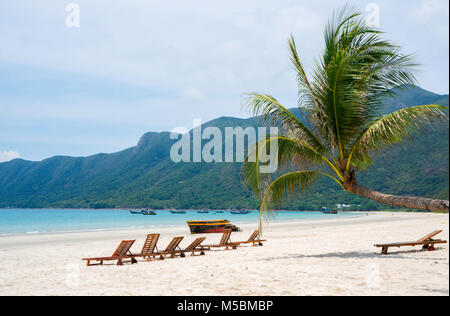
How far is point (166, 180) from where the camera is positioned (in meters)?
89.1

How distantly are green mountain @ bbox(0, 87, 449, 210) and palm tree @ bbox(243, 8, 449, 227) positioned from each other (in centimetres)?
3405

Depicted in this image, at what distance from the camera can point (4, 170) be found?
12825 cm

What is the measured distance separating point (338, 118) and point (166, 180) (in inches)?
3227

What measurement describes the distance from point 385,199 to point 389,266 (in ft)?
4.68

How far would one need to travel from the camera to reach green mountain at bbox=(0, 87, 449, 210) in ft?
156

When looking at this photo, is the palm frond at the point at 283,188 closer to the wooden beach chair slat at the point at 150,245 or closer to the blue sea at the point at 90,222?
the wooden beach chair slat at the point at 150,245

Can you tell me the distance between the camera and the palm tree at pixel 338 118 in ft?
27.5

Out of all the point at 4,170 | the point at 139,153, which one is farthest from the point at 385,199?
the point at 4,170

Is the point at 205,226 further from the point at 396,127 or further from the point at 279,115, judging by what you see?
the point at 396,127

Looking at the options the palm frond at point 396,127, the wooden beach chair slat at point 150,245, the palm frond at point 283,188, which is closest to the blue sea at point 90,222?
the palm frond at point 283,188

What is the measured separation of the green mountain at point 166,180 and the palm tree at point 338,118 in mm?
34054

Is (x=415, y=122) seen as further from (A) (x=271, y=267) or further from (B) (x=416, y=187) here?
(B) (x=416, y=187)

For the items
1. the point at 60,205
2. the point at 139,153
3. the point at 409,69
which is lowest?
the point at 60,205
